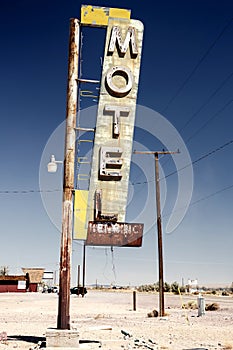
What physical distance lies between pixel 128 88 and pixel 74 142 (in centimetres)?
224

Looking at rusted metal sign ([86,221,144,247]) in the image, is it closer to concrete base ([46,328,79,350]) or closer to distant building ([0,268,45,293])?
concrete base ([46,328,79,350])

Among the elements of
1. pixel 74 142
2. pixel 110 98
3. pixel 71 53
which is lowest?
pixel 74 142

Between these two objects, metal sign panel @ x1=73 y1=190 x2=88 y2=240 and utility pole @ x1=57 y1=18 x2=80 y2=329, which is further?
metal sign panel @ x1=73 y1=190 x2=88 y2=240

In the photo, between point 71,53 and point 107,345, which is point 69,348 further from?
point 71,53

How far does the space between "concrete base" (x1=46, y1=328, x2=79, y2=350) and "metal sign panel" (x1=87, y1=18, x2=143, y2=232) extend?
292 cm

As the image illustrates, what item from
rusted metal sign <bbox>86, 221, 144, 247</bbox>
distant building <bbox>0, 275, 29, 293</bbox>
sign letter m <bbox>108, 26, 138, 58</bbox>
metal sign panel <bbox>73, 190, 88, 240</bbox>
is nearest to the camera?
rusted metal sign <bbox>86, 221, 144, 247</bbox>

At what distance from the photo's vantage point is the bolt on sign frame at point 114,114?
34.6ft

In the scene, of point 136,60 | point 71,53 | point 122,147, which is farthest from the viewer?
point 71,53

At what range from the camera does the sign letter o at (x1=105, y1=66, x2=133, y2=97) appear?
37.0 ft

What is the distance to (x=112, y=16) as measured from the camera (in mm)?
11867

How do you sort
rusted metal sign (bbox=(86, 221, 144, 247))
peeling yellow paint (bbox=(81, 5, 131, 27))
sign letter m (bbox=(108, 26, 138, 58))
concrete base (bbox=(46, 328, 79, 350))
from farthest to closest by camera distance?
peeling yellow paint (bbox=(81, 5, 131, 27))
sign letter m (bbox=(108, 26, 138, 58))
rusted metal sign (bbox=(86, 221, 144, 247))
concrete base (bbox=(46, 328, 79, 350))

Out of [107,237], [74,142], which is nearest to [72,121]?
[74,142]

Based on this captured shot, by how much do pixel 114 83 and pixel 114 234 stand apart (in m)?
4.16

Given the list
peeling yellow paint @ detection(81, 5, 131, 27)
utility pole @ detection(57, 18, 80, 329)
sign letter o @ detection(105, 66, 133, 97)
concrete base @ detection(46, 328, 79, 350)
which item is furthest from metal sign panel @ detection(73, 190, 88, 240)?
peeling yellow paint @ detection(81, 5, 131, 27)
